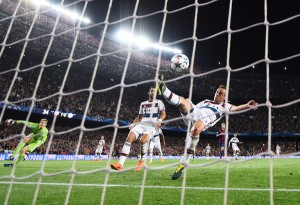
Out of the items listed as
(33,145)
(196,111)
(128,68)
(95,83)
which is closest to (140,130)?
(196,111)

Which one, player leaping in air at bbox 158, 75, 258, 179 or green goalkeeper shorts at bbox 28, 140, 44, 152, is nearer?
player leaping in air at bbox 158, 75, 258, 179

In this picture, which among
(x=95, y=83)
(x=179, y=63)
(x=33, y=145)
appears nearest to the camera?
(x=179, y=63)

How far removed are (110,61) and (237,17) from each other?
1163 cm

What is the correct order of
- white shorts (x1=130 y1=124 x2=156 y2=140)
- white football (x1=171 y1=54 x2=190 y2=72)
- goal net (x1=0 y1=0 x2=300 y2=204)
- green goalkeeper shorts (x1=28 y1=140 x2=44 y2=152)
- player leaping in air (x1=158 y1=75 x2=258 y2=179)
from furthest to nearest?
goal net (x1=0 y1=0 x2=300 y2=204), green goalkeeper shorts (x1=28 y1=140 x2=44 y2=152), white shorts (x1=130 y1=124 x2=156 y2=140), white football (x1=171 y1=54 x2=190 y2=72), player leaping in air (x1=158 y1=75 x2=258 y2=179)

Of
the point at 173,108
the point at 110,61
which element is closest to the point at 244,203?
the point at 110,61

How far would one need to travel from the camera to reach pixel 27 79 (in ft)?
75.8

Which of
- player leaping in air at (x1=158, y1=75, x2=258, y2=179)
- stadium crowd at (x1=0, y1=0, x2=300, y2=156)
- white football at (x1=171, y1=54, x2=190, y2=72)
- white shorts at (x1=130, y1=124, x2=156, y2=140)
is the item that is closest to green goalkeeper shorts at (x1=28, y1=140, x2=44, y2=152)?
white shorts at (x1=130, y1=124, x2=156, y2=140)

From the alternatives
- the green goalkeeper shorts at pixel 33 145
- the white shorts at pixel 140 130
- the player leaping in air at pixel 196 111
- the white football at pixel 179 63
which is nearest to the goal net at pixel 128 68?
the green goalkeeper shorts at pixel 33 145

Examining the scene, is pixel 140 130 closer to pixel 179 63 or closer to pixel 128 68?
pixel 179 63

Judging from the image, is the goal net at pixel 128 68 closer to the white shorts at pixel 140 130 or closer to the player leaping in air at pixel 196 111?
the white shorts at pixel 140 130

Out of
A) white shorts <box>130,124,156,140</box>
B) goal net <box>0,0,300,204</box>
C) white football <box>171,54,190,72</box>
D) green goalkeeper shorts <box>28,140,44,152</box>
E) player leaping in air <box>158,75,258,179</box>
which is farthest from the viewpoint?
goal net <box>0,0,300,204</box>

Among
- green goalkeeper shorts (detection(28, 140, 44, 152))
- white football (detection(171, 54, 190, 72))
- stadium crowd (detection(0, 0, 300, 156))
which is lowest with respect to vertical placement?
green goalkeeper shorts (detection(28, 140, 44, 152))

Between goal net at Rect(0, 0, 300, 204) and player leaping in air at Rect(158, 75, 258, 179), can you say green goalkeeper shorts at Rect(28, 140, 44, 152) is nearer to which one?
player leaping in air at Rect(158, 75, 258, 179)

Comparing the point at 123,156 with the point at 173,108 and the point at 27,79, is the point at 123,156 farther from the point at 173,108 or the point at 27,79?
the point at 173,108
